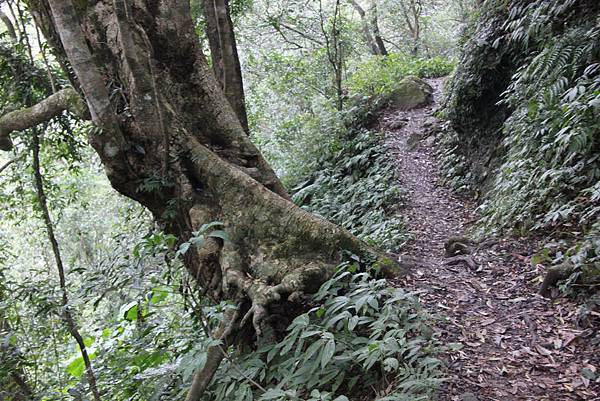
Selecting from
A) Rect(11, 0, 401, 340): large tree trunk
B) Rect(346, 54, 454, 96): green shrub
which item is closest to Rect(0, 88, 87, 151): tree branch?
Rect(11, 0, 401, 340): large tree trunk

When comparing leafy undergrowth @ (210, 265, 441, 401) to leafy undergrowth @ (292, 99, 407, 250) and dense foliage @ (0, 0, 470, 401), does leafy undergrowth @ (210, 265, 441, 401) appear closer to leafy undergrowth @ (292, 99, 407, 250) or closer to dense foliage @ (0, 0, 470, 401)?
dense foliage @ (0, 0, 470, 401)

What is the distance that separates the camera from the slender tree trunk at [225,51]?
21.7 feet

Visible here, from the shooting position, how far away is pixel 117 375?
448 centimetres

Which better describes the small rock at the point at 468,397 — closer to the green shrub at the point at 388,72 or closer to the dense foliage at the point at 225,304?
the dense foliage at the point at 225,304

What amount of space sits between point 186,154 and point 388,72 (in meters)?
10.0

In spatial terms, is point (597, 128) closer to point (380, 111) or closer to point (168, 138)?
point (168, 138)

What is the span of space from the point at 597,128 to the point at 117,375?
5152mm

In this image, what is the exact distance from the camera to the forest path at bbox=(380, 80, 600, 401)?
3148 millimetres

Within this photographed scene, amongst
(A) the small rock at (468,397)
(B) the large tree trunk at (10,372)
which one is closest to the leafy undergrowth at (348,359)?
(A) the small rock at (468,397)

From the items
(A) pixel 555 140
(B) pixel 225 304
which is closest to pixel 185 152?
(B) pixel 225 304

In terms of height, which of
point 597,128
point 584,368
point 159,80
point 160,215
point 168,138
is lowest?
point 584,368

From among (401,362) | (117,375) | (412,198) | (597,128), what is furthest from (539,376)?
(412,198)

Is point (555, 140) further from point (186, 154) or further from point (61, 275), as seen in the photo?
point (61, 275)

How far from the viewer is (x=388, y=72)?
13.6 metres
